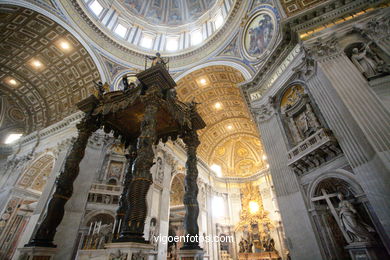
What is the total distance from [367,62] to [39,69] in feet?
58.2

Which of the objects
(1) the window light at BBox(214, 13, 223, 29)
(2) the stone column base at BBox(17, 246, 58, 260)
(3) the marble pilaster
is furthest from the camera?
(1) the window light at BBox(214, 13, 223, 29)

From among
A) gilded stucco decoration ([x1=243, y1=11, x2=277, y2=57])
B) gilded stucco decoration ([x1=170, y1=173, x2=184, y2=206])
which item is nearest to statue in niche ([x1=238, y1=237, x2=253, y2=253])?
gilded stucco decoration ([x1=170, y1=173, x2=184, y2=206])

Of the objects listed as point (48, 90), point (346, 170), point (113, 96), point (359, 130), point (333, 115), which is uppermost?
point (48, 90)

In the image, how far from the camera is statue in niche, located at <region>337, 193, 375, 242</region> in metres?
4.83

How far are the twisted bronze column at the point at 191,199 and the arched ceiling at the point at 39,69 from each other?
10.4 m

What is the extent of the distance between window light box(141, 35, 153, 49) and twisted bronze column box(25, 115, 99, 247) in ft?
41.9

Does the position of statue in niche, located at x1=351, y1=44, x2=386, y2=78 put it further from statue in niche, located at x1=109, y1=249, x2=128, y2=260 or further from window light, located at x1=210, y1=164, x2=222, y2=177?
window light, located at x1=210, y1=164, x2=222, y2=177

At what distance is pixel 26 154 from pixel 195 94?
13400 mm

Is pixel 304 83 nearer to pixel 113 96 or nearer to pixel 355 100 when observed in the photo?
pixel 355 100

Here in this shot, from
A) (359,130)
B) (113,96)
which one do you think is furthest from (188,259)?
(359,130)

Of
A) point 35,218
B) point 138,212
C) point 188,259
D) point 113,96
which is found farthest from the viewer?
point 35,218

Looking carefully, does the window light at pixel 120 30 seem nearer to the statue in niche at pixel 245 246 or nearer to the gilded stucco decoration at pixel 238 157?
the gilded stucco decoration at pixel 238 157

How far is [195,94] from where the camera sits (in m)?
→ 15.3

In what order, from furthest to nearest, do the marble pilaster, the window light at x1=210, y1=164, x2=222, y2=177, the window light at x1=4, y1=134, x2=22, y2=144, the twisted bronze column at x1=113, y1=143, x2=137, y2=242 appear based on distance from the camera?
the window light at x1=210, y1=164, x2=222, y2=177, the window light at x1=4, y1=134, x2=22, y2=144, the marble pilaster, the twisted bronze column at x1=113, y1=143, x2=137, y2=242
